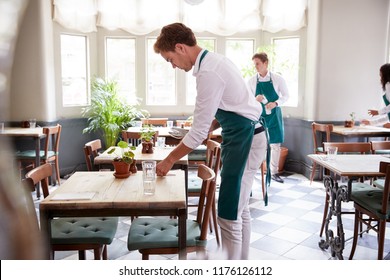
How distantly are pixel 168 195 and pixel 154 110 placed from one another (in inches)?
173

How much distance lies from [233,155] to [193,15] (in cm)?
431

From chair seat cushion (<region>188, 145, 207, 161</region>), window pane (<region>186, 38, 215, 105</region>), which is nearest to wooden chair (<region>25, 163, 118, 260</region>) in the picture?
chair seat cushion (<region>188, 145, 207, 161</region>)

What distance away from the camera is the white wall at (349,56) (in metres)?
5.05

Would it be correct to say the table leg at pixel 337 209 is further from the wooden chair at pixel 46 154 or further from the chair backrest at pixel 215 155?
the wooden chair at pixel 46 154

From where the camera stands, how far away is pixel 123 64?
19.9 ft

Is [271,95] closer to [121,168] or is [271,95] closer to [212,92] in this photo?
[121,168]

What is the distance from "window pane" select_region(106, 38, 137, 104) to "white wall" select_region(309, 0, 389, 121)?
8.84 ft

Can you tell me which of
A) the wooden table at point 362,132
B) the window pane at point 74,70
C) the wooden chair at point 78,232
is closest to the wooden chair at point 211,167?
the wooden chair at point 78,232

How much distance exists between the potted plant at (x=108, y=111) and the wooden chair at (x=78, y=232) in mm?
3202

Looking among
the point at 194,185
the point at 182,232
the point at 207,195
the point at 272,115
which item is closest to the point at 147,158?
the point at 194,185

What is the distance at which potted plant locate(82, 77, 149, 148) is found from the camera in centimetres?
545
